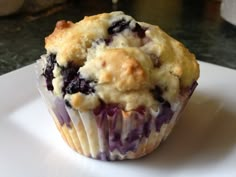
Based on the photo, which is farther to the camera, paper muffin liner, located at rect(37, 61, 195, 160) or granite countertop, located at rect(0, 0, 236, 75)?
A: granite countertop, located at rect(0, 0, 236, 75)

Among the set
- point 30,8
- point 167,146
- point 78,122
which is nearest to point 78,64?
point 78,122

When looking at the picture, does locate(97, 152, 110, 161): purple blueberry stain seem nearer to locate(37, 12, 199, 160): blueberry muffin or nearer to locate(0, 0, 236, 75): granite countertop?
locate(37, 12, 199, 160): blueberry muffin

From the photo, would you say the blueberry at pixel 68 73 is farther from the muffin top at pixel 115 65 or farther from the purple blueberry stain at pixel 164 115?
the purple blueberry stain at pixel 164 115

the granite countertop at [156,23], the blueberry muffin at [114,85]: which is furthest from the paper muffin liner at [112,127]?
the granite countertop at [156,23]

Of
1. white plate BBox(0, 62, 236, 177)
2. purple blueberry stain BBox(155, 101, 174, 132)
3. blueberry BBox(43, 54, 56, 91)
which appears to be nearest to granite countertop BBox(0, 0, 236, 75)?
white plate BBox(0, 62, 236, 177)

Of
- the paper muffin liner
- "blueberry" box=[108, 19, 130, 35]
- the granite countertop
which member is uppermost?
"blueberry" box=[108, 19, 130, 35]

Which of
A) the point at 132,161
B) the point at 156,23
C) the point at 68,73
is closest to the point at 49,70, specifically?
the point at 68,73

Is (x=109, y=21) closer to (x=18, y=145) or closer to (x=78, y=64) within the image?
(x=78, y=64)
